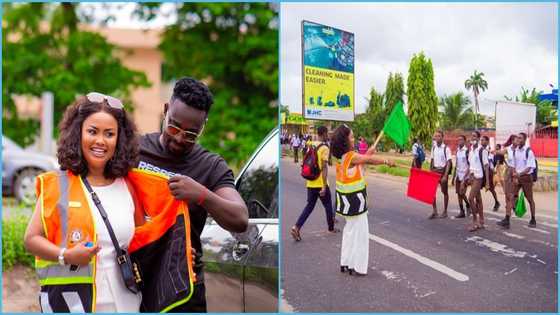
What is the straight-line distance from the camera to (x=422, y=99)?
371 centimetres

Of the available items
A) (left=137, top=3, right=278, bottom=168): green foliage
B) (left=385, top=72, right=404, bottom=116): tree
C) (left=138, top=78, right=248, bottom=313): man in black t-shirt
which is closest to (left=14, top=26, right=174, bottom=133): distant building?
(left=137, top=3, right=278, bottom=168): green foliage

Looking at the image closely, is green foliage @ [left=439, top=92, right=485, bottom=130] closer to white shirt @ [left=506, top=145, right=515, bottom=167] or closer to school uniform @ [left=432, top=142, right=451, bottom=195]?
school uniform @ [left=432, top=142, right=451, bottom=195]

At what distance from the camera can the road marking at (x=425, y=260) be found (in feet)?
11.8

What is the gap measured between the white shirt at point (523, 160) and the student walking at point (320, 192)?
113 centimetres

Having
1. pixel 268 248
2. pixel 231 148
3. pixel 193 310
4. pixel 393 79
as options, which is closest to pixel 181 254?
pixel 193 310

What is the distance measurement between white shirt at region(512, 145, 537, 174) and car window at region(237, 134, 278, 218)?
56.7 inches

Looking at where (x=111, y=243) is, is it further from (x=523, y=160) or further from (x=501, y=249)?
(x=523, y=160)

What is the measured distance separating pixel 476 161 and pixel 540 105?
501mm

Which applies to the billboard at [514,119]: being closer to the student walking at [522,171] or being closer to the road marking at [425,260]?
the student walking at [522,171]

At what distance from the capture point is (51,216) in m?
2.56

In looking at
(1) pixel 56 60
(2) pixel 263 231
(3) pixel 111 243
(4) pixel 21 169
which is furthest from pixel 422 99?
(1) pixel 56 60

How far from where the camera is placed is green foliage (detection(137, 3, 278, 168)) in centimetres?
1081

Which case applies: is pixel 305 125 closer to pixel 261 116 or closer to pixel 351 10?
pixel 351 10

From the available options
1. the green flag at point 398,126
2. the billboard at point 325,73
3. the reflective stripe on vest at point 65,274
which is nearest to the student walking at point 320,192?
the billboard at point 325,73
